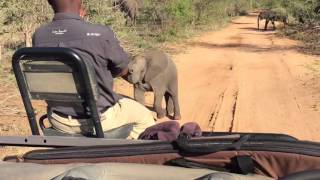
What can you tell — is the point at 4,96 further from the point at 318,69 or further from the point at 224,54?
the point at 224,54

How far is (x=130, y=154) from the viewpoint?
108 inches

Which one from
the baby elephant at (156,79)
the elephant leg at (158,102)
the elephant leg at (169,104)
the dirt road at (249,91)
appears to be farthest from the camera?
the elephant leg at (169,104)

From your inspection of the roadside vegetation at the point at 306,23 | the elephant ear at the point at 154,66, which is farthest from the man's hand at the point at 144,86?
the roadside vegetation at the point at 306,23

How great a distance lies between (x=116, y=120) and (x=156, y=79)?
528 cm

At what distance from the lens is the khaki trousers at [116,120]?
342 cm

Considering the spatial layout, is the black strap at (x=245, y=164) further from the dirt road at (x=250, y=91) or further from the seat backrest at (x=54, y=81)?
the dirt road at (x=250, y=91)

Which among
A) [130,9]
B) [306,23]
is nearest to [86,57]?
[130,9]

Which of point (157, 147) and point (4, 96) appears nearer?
point (157, 147)

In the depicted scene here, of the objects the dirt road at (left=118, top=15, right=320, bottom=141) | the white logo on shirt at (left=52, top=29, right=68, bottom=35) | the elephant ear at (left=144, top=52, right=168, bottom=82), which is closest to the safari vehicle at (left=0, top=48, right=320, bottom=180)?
the white logo on shirt at (left=52, top=29, right=68, bottom=35)

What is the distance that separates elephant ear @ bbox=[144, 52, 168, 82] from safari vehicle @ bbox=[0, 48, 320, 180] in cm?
549

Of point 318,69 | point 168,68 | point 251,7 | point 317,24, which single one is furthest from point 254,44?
→ point 251,7

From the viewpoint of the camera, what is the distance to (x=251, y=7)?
56.8 meters

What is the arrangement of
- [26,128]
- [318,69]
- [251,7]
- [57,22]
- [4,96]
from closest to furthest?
[57,22], [26,128], [4,96], [318,69], [251,7]

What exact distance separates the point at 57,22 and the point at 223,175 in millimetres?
1638
